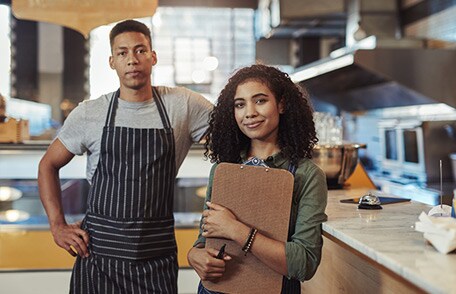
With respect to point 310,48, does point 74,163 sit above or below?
below

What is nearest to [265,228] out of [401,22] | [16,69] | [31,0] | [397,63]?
[31,0]

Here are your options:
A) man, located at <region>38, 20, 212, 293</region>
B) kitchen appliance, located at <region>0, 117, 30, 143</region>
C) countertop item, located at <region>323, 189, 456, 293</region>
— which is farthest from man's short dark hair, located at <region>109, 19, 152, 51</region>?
kitchen appliance, located at <region>0, 117, 30, 143</region>

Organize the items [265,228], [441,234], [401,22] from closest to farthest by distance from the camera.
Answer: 1. [441,234]
2. [265,228]
3. [401,22]

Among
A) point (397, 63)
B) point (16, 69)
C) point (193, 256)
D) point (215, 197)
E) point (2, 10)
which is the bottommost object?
point (193, 256)

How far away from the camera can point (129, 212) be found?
1899mm

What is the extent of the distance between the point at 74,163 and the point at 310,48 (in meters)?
4.69

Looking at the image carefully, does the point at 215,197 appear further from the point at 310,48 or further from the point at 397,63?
the point at 310,48

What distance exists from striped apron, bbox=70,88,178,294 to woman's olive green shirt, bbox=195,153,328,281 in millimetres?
687

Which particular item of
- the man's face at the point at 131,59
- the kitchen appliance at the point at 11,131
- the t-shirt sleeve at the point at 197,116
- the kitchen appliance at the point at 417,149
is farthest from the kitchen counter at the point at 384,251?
the kitchen appliance at the point at 417,149

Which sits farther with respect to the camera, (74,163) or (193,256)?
(74,163)

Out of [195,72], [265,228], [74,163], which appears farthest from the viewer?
[195,72]

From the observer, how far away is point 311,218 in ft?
4.22

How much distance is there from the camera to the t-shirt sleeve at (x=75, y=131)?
1949 mm

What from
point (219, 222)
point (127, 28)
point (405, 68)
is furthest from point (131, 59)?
point (405, 68)
